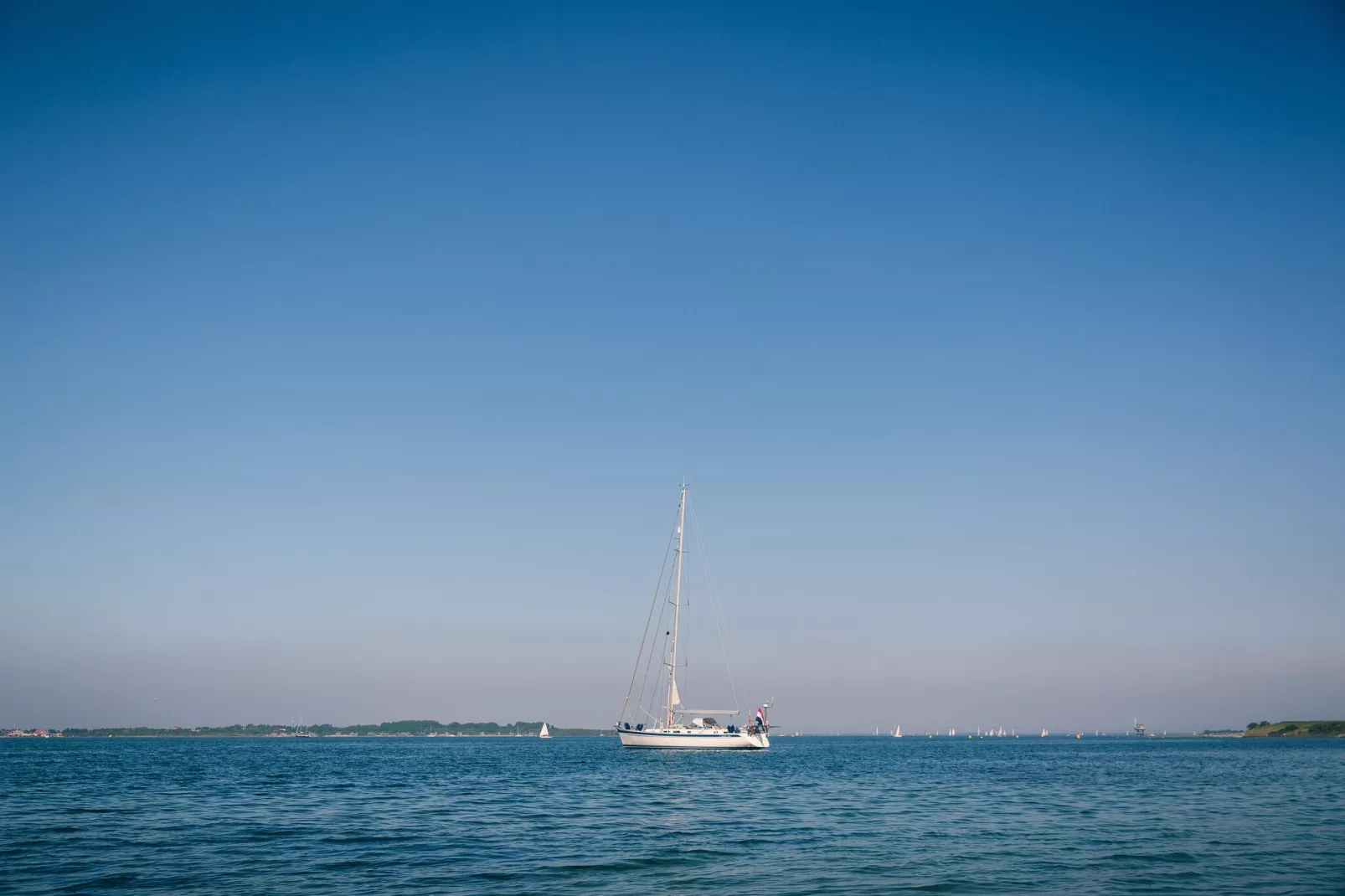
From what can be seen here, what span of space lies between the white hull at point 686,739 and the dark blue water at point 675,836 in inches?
1363

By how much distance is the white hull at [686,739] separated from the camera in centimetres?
9512

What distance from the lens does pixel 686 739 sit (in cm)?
Answer: 9519

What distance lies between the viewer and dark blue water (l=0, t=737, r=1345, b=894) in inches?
928

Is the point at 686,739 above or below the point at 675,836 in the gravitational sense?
above

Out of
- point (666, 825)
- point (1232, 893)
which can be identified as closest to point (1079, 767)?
point (666, 825)

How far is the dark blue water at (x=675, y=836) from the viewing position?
23.6 m

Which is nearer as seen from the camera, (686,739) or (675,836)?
(675,836)

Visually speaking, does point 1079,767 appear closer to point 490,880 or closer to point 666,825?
point 666,825

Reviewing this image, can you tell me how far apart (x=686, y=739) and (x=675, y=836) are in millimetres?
65252

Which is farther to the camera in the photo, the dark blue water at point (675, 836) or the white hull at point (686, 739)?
the white hull at point (686, 739)

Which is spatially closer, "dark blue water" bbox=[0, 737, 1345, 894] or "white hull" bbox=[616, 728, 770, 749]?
"dark blue water" bbox=[0, 737, 1345, 894]

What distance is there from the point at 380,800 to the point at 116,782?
25.0 m

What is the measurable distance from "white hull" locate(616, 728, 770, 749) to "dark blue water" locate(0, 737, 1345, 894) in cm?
3462

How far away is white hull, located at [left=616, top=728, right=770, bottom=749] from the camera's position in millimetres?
95125
